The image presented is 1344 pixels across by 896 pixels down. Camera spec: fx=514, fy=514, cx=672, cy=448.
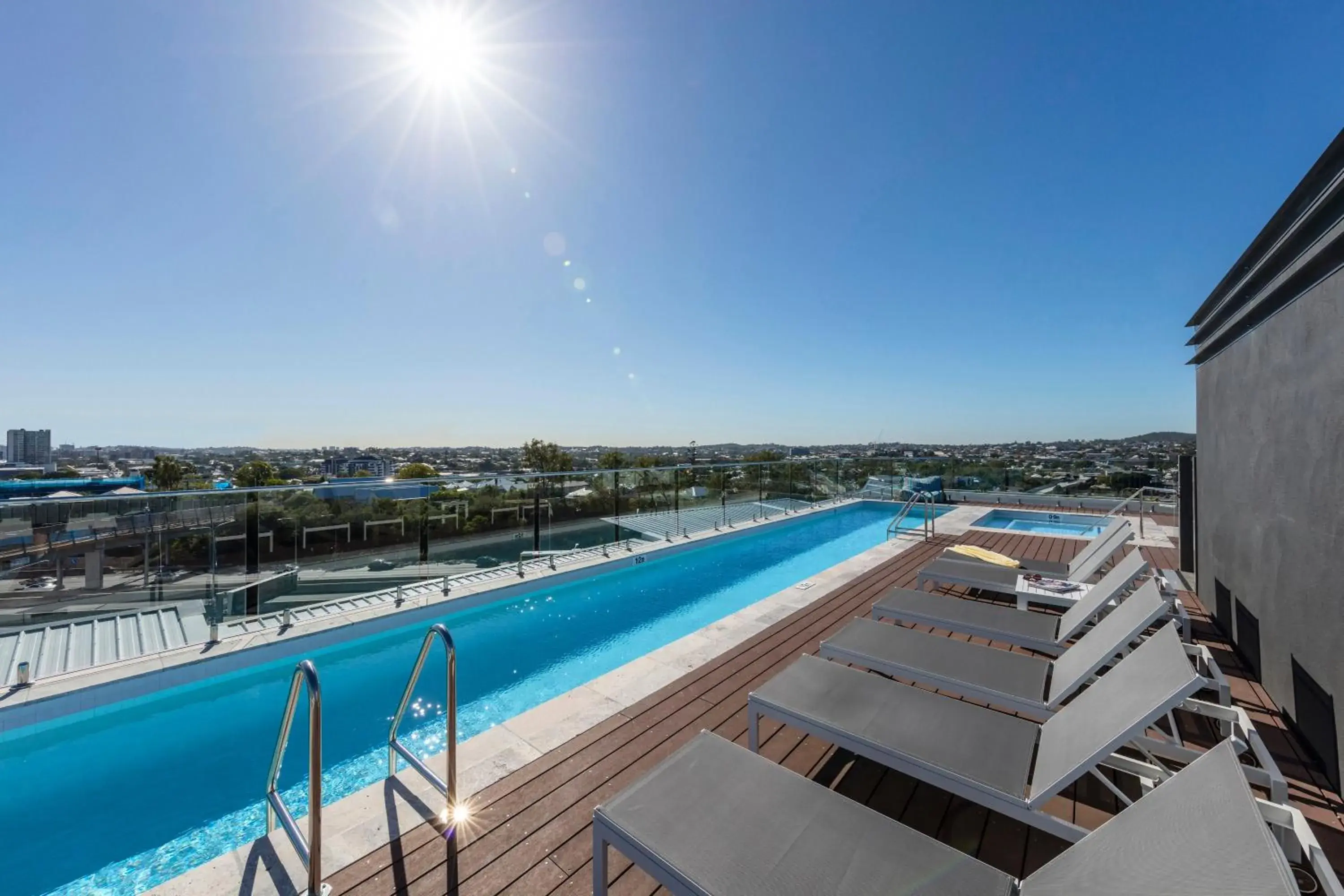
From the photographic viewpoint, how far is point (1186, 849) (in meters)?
1.16

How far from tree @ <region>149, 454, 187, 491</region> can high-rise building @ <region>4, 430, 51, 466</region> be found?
4480mm

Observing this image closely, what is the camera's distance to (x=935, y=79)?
284 inches

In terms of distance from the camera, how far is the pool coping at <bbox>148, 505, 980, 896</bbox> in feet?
6.16

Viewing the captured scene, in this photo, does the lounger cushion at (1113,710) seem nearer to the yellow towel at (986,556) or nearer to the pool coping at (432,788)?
the pool coping at (432,788)

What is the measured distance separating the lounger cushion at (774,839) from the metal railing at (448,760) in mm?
792

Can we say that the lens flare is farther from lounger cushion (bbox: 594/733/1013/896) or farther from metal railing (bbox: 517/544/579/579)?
lounger cushion (bbox: 594/733/1013/896)

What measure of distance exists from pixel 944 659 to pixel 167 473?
46219 millimetres

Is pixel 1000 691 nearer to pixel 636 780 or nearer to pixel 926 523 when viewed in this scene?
pixel 636 780

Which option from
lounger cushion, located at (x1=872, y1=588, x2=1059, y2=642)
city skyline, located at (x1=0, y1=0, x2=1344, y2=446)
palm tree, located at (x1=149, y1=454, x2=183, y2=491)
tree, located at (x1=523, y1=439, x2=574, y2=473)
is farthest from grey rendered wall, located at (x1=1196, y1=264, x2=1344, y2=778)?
palm tree, located at (x1=149, y1=454, x2=183, y2=491)

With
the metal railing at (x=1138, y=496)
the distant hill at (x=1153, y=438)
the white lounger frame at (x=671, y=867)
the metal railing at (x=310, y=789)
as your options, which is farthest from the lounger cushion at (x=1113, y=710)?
the distant hill at (x=1153, y=438)

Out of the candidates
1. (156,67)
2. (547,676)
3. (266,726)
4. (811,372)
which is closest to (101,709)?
(266,726)

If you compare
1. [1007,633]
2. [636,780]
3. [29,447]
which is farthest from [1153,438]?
[29,447]

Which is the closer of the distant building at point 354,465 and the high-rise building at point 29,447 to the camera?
the high-rise building at point 29,447

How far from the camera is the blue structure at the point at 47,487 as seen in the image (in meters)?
3.96
